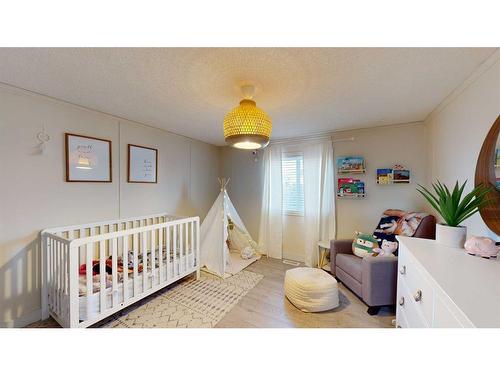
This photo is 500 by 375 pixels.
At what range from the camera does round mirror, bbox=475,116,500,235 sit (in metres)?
1.14

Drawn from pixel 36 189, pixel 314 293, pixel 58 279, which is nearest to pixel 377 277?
pixel 314 293

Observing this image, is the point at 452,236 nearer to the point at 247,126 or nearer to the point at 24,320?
the point at 247,126

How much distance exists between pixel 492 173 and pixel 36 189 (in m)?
3.54

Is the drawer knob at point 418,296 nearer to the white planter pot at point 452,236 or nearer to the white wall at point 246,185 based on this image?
the white planter pot at point 452,236

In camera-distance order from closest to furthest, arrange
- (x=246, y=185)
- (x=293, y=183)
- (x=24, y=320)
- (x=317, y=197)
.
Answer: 1. (x=24, y=320)
2. (x=317, y=197)
3. (x=293, y=183)
4. (x=246, y=185)

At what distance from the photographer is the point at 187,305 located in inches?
74.5

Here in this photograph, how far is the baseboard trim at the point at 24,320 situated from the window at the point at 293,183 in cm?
308

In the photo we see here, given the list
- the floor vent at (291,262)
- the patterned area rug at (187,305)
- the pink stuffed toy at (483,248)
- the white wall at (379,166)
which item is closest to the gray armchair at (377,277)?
the white wall at (379,166)

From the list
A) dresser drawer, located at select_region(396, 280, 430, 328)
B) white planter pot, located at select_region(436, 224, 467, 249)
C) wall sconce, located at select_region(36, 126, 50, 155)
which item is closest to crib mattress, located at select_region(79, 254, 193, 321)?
wall sconce, located at select_region(36, 126, 50, 155)

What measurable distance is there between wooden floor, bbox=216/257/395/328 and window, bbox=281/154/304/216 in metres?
1.39

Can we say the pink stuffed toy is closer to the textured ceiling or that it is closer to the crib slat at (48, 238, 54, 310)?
the textured ceiling

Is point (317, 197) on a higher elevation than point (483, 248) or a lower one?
higher

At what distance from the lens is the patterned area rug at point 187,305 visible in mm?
1643

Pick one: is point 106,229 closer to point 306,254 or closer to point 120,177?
point 120,177
